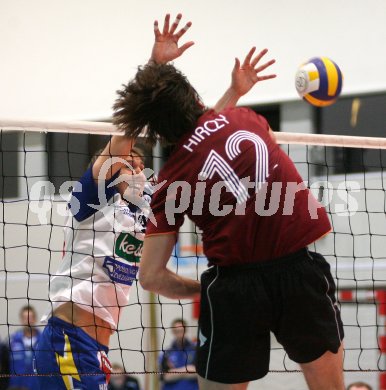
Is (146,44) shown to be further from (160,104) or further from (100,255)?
(160,104)

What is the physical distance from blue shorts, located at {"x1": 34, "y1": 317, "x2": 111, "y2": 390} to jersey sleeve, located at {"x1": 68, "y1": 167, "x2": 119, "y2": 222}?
56 centimetres

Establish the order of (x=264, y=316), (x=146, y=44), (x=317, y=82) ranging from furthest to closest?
1. (x=146, y=44)
2. (x=317, y=82)
3. (x=264, y=316)

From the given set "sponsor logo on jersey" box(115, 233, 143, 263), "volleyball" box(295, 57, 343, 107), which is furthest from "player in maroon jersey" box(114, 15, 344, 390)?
"volleyball" box(295, 57, 343, 107)

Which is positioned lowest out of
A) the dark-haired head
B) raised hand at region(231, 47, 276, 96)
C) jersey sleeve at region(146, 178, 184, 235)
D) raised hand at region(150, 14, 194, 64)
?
jersey sleeve at region(146, 178, 184, 235)

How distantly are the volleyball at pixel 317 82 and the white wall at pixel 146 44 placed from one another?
186 inches

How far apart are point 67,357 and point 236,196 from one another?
5.40 ft

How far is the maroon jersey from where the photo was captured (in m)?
Answer: 2.85

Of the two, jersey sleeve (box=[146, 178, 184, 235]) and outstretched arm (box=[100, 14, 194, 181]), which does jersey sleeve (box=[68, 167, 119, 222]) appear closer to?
outstretched arm (box=[100, 14, 194, 181])

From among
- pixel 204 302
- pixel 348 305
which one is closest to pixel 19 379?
pixel 348 305

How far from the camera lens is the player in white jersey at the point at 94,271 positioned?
402 centimetres

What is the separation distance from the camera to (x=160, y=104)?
9.52ft

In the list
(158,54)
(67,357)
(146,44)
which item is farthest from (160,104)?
(146,44)

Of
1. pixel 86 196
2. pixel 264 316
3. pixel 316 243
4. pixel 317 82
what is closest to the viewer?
pixel 264 316

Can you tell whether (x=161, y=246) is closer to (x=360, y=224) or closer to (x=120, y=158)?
(x=120, y=158)
